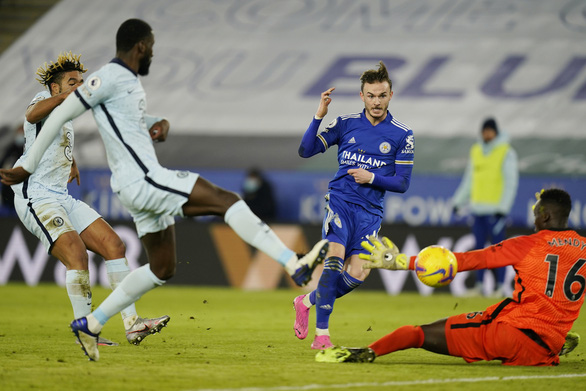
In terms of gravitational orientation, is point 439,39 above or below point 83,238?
above

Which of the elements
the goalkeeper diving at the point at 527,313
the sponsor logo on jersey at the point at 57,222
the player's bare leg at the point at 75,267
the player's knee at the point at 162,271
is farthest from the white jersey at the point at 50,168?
the goalkeeper diving at the point at 527,313

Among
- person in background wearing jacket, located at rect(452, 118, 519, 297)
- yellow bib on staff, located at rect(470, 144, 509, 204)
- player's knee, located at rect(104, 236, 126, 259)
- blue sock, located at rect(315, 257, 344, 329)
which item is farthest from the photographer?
yellow bib on staff, located at rect(470, 144, 509, 204)

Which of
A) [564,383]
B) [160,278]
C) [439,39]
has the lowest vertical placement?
[564,383]

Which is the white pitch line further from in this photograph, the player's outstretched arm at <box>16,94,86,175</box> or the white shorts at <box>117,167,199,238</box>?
the player's outstretched arm at <box>16,94,86,175</box>

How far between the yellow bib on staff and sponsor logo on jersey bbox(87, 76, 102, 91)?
8.97 m

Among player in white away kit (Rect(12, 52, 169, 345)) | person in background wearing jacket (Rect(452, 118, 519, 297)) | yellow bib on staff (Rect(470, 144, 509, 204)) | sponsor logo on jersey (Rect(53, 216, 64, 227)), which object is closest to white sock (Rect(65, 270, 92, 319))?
player in white away kit (Rect(12, 52, 169, 345))

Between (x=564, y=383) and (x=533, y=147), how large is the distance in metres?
13.9

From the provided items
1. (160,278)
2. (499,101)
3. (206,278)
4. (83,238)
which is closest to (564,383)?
(160,278)

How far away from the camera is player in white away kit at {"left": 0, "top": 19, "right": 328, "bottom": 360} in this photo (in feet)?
17.1

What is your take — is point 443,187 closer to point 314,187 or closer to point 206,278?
point 314,187

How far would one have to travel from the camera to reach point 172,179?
5258 mm

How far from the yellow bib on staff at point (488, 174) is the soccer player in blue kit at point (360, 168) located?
6.86 meters

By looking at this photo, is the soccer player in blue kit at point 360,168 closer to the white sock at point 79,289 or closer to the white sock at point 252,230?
the white sock at point 252,230

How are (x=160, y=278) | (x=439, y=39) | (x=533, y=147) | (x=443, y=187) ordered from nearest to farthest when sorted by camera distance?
(x=160, y=278) → (x=443, y=187) → (x=533, y=147) → (x=439, y=39)
